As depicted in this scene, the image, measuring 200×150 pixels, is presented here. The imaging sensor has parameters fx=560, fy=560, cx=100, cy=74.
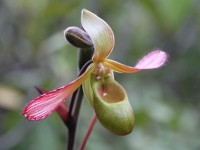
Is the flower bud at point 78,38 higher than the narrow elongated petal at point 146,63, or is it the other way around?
the flower bud at point 78,38

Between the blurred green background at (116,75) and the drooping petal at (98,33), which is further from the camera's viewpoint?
the blurred green background at (116,75)

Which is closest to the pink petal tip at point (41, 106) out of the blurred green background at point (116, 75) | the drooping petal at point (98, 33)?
the drooping petal at point (98, 33)

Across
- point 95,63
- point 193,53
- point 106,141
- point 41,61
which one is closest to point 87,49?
point 95,63

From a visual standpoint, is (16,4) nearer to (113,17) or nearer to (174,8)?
(113,17)

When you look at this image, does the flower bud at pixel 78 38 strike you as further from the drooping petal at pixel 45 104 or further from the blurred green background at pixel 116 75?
the blurred green background at pixel 116 75

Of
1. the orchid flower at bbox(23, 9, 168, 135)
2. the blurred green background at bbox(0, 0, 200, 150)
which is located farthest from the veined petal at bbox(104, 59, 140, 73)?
the blurred green background at bbox(0, 0, 200, 150)

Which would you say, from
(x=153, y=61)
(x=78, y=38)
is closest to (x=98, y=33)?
(x=78, y=38)
